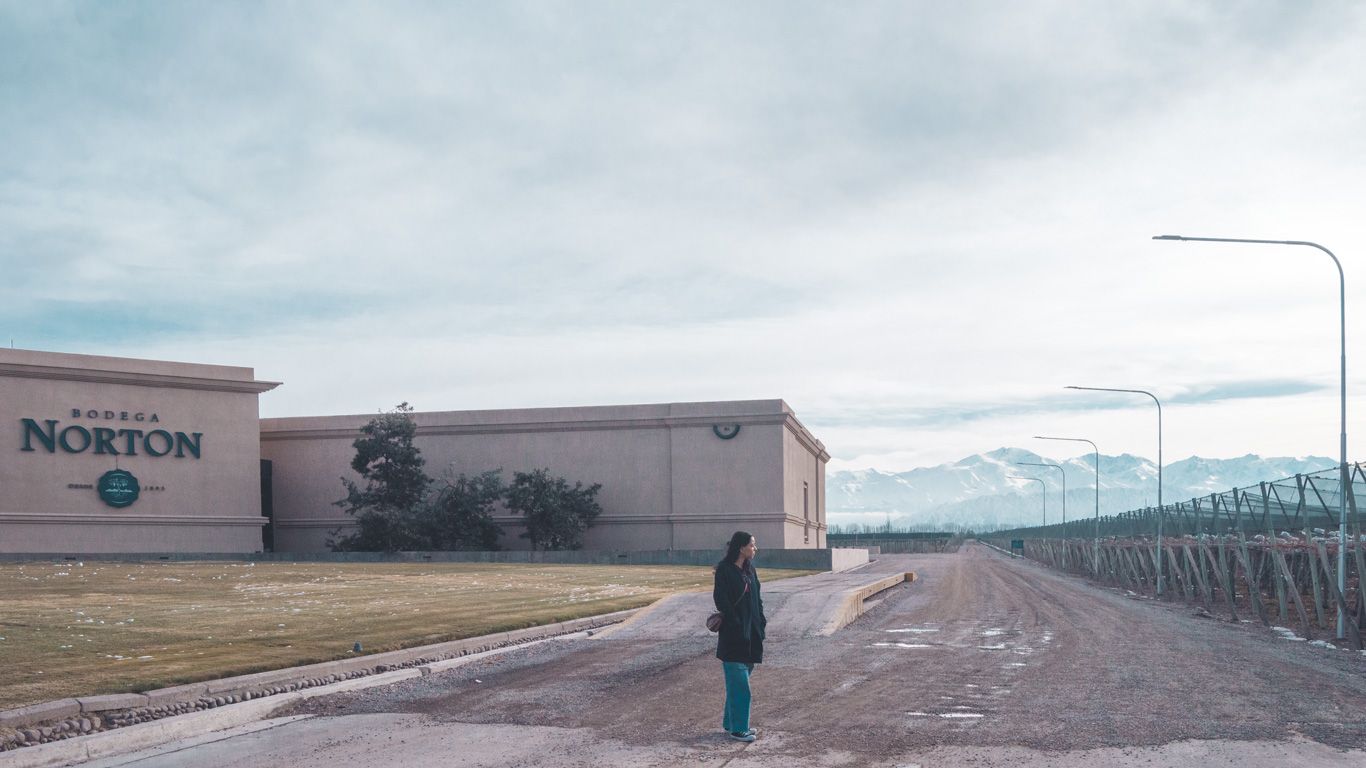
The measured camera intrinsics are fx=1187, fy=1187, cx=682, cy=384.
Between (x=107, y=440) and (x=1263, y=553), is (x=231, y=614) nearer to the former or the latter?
(x=1263, y=553)

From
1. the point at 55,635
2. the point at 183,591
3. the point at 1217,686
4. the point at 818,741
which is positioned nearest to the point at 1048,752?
the point at 818,741

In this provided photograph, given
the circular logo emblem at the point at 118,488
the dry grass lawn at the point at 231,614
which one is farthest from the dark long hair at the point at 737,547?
the circular logo emblem at the point at 118,488

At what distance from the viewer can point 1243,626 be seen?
88.4ft

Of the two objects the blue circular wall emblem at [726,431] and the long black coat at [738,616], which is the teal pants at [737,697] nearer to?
the long black coat at [738,616]

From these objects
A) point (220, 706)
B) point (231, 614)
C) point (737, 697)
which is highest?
point (737, 697)

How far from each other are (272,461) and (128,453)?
14.2 metres

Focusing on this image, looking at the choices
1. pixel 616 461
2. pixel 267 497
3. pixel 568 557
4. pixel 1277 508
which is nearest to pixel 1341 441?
pixel 1277 508

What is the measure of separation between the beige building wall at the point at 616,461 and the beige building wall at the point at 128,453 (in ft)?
27.9

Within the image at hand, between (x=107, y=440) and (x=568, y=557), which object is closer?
(x=107, y=440)

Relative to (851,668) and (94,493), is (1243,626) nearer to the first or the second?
(851,668)

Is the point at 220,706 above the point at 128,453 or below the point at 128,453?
below

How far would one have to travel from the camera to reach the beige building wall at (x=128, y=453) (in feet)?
172

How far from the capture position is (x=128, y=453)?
55.2 m

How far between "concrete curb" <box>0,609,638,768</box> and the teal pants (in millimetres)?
5324
